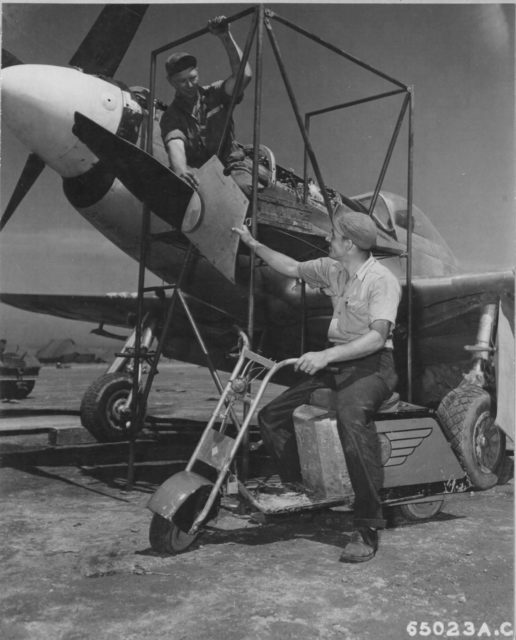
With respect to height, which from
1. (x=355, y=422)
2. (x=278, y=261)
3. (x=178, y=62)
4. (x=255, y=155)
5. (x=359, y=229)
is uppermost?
(x=178, y=62)

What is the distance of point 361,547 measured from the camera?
245 centimetres

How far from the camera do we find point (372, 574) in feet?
7.49

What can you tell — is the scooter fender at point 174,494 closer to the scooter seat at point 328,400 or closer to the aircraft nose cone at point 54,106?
the scooter seat at point 328,400

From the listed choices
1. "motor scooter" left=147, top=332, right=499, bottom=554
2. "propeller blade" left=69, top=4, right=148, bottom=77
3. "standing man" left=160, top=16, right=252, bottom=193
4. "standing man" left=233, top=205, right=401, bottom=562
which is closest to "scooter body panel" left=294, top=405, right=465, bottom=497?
"motor scooter" left=147, top=332, right=499, bottom=554

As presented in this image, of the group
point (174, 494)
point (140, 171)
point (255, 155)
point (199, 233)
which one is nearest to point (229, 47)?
point (140, 171)

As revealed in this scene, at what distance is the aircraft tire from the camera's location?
306 cm

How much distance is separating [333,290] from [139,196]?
156 cm

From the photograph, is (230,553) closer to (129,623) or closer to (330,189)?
(129,623)

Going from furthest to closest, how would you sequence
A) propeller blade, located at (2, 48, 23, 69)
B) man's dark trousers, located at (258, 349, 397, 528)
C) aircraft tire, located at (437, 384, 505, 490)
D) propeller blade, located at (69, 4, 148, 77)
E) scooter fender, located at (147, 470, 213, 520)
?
propeller blade, located at (69, 4, 148, 77) → propeller blade, located at (2, 48, 23, 69) → aircraft tire, located at (437, 384, 505, 490) → man's dark trousers, located at (258, 349, 397, 528) → scooter fender, located at (147, 470, 213, 520)

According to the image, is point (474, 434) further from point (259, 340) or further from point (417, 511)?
point (259, 340)

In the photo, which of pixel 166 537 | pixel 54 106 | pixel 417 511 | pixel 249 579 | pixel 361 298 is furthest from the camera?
pixel 54 106

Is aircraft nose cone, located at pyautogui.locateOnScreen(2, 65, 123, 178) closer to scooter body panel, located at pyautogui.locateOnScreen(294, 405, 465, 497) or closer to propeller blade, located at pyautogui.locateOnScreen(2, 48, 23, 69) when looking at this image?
propeller blade, located at pyautogui.locateOnScreen(2, 48, 23, 69)

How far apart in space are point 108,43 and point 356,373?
12.0 ft

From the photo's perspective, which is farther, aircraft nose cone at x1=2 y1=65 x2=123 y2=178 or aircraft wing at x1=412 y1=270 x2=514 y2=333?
aircraft wing at x1=412 y1=270 x2=514 y2=333
